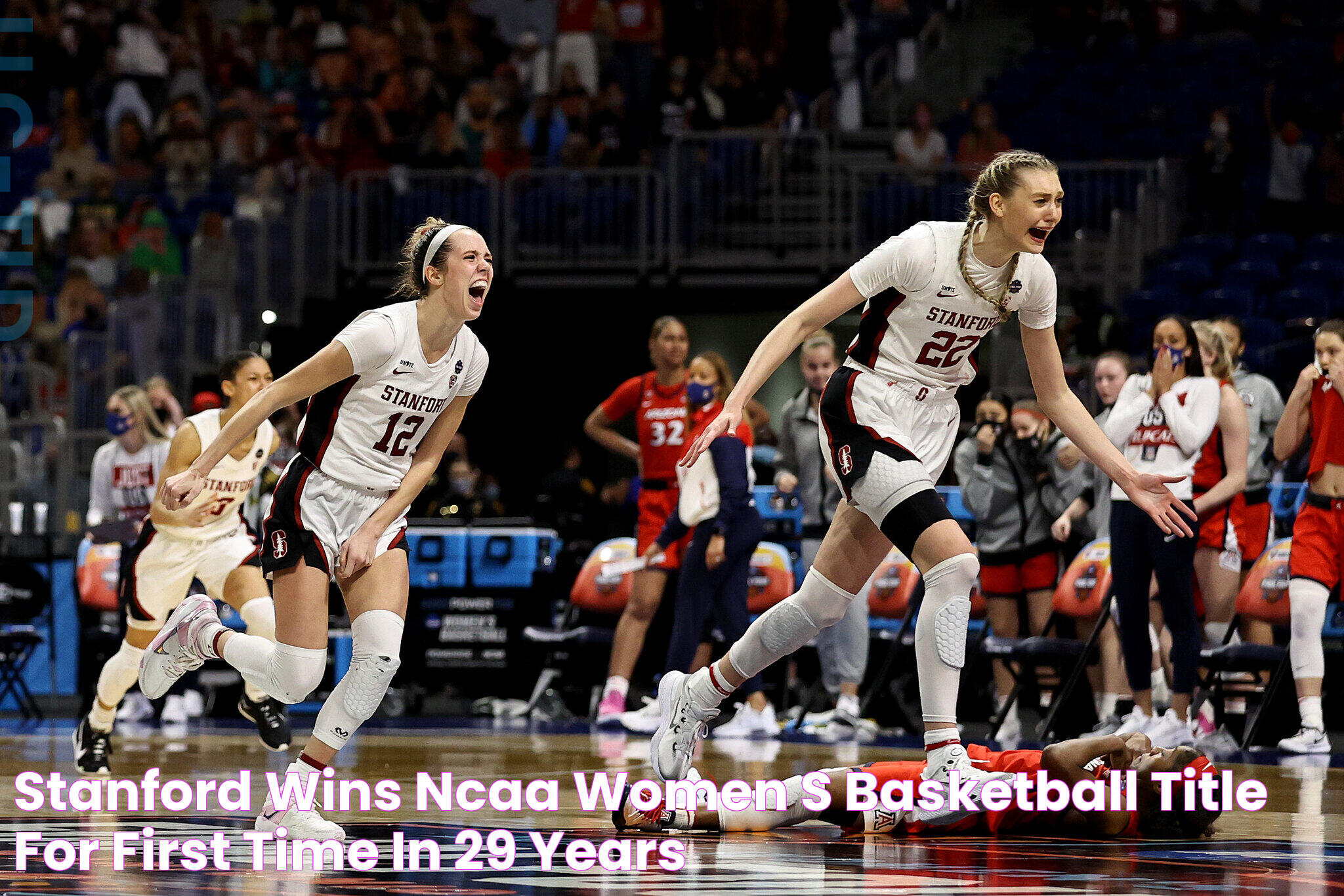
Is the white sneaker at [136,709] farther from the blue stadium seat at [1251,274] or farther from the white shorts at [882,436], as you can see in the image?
the blue stadium seat at [1251,274]

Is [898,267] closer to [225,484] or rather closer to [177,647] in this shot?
[177,647]

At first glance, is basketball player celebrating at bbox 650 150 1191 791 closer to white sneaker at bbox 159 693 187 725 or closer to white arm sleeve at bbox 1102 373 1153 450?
white arm sleeve at bbox 1102 373 1153 450

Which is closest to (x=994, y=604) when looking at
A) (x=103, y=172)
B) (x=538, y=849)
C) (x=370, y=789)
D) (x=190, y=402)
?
(x=370, y=789)

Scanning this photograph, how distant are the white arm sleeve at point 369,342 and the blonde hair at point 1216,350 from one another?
4816 mm

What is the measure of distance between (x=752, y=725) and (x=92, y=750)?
362cm

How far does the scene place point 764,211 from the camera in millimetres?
15242

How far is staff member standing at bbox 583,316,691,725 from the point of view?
9867 mm

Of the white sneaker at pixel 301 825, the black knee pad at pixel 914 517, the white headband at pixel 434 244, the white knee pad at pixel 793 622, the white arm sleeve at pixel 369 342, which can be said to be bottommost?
the white sneaker at pixel 301 825

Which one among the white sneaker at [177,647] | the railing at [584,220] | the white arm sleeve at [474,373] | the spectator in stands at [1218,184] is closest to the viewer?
the white arm sleeve at [474,373]

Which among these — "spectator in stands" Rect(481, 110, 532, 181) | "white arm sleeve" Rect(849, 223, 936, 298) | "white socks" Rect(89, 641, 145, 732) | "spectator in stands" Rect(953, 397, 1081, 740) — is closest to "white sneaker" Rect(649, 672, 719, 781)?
"white arm sleeve" Rect(849, 223, 936, 298)

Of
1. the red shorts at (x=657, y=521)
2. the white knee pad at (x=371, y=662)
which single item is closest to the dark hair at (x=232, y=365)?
the white knee pad at (x=371, y=662)

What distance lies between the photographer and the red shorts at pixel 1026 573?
973 cm

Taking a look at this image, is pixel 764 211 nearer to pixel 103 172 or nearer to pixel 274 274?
pixel 274 274

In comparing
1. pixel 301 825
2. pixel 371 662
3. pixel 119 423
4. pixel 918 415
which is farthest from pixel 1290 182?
pixel 301 825
